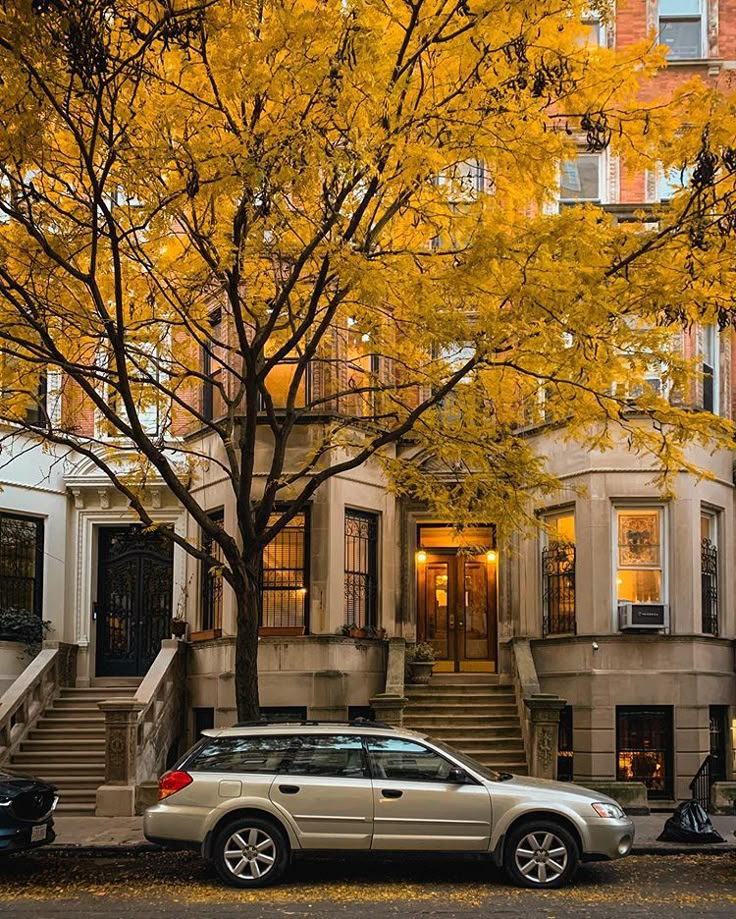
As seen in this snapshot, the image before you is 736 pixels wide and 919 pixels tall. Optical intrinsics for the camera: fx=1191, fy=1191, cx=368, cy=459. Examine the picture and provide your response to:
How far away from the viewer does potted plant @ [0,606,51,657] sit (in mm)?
21000

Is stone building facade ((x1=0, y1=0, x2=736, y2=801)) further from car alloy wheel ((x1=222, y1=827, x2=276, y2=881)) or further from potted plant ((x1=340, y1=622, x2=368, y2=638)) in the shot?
car alloy wheel ((x1=222, y1=827, x2=276, y2=881))

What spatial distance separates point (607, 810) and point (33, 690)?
11.4 metres

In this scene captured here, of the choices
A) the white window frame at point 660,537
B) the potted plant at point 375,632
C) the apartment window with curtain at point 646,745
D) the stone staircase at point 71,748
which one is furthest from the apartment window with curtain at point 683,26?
the stone staircase at point 71,748

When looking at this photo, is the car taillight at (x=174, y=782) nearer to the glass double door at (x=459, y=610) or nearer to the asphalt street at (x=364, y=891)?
the asphalt street at (x=364, y=891)

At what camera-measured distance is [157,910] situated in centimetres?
1091

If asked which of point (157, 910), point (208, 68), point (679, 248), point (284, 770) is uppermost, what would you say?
point (208, 68)

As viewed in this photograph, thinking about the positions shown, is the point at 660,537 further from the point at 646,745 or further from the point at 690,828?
the point at 690,828

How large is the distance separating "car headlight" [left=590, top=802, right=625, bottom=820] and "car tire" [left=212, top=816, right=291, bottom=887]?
3.13 m

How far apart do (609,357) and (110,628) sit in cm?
1256

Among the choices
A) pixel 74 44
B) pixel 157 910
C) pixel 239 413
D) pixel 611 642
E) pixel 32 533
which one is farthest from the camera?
pixel 32 533

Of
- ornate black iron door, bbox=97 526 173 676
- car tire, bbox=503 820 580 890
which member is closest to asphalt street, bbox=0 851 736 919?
car tire, bbox=503 820 580 890

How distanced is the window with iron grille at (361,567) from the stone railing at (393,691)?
2.28ft

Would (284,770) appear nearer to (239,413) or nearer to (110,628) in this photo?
(239,413)

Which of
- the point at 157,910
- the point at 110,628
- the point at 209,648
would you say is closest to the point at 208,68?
the point at 157,910
